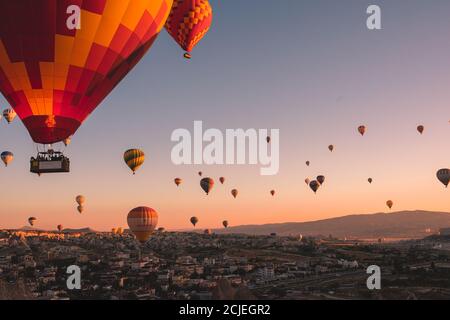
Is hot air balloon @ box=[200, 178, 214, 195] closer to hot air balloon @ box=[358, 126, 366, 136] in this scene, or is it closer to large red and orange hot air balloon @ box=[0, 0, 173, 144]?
hot air balloon @ box=[358, 126, 366, 136]

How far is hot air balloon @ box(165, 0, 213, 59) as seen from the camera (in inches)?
1619

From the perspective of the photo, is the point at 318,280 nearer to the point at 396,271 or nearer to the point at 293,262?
the point at 396,271

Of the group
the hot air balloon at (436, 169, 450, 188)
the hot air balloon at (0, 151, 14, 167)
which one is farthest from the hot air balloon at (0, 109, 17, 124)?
the hot air balloon at (436, 169, 450, 188)

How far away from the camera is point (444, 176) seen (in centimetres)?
7175

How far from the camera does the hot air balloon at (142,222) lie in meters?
59.6

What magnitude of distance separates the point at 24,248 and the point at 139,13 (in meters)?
138

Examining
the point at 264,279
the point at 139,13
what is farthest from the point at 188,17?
the point at 264,279

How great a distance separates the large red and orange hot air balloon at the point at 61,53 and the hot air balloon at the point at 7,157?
4241cm

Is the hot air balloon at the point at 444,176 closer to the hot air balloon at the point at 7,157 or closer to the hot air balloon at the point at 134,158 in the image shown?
the hot air balloon at the point at 134,158

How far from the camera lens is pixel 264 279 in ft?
308

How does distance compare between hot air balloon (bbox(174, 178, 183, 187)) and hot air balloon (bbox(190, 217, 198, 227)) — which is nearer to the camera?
hot air balloon (bbox(174, 178, 183, 187))

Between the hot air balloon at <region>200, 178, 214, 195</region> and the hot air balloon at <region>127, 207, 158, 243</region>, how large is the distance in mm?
9730

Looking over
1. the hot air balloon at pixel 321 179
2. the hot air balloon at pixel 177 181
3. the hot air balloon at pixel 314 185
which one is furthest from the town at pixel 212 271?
the hot air balloon at pixel 321 179

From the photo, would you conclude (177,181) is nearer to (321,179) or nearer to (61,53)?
(321,179)
